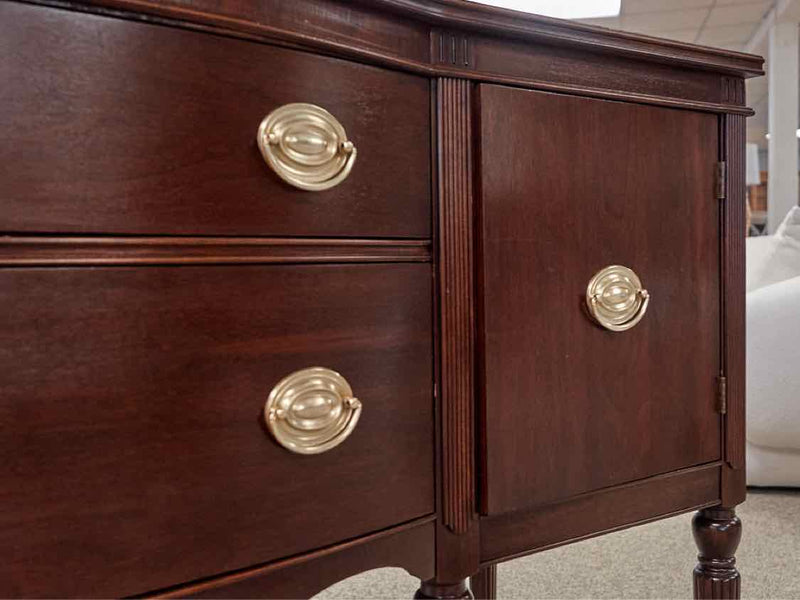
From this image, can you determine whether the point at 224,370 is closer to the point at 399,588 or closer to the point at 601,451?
the point at 601,451

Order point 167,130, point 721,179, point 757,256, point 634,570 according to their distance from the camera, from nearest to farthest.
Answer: point 167,130 → point 721,179 → point 634,570 → point 757,256

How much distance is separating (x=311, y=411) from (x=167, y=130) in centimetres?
22

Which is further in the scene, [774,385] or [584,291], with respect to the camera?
[774,385]

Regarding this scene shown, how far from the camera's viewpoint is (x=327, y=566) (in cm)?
62

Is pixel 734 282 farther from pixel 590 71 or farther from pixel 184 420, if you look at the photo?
pixel 184 420

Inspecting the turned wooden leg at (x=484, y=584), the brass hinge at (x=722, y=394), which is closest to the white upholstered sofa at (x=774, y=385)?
the turned wooden leg at (x=484, y=584)

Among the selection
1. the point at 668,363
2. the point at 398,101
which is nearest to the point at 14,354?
the point at 398,101

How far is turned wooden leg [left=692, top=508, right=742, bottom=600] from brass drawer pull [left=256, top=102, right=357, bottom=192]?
2.07ft

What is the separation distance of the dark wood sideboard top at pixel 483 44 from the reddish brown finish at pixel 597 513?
0.39 meters

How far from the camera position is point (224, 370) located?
0.54m

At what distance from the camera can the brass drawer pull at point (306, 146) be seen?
0.56m

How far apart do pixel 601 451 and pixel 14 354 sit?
0.53 metres

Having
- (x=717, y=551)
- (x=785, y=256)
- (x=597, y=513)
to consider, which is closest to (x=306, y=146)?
(x=597, y=513)

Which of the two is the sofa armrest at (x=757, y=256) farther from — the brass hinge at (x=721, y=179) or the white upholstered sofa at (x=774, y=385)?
the brass hinge at (x=721, y=179)
